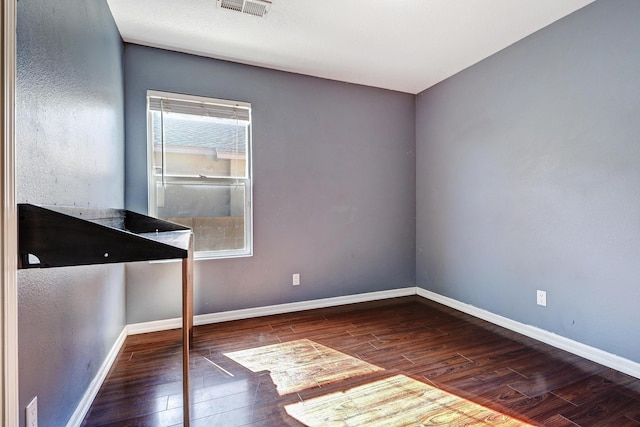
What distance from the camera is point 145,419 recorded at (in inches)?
62.3

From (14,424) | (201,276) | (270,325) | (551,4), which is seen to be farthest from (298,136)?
(14,424)

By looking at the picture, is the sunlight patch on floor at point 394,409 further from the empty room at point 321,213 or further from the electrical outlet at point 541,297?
the electrical outlet at point 541,297

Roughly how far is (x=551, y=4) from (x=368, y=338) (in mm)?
2774

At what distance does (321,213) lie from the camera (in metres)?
3.33

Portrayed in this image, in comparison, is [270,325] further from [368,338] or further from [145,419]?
[145,419]

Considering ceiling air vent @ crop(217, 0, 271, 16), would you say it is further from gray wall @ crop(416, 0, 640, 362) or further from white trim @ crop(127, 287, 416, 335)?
white trim @ crop(127, 287, 416, 335)

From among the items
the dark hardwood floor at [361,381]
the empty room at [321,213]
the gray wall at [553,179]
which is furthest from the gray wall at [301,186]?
the gray wall at [553,179]

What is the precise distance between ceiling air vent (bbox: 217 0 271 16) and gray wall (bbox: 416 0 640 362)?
206 cm

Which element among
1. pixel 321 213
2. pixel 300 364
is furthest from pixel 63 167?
pixel 321 213

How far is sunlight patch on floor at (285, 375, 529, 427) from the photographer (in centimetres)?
156

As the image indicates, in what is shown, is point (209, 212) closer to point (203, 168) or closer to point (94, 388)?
point (203, 168)

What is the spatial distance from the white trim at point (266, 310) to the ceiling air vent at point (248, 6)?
2500 mm

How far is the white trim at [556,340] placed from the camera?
2.00 metres

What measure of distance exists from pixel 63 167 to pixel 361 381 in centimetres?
196
